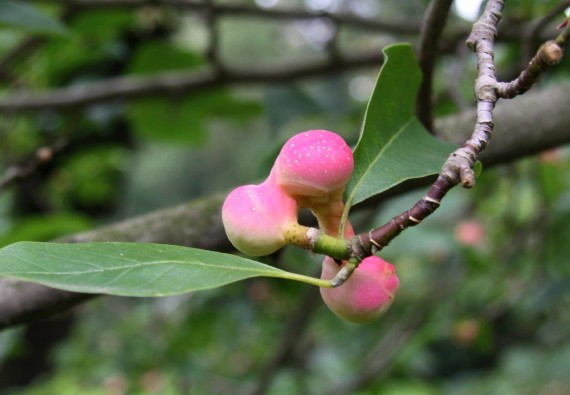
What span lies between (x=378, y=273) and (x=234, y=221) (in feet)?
0.33

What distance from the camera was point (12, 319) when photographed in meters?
0.66

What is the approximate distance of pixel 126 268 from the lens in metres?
0.42

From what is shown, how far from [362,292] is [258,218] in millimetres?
81

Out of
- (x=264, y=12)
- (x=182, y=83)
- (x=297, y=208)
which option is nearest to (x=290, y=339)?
(x=182, y=83)

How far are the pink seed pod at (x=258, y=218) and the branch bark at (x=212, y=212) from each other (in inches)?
10.1

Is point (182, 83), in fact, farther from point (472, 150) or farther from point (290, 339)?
point (472, 150)

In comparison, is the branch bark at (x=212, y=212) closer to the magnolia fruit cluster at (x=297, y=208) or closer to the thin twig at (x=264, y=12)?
the magnolia fruit cluster at (x=297, y=208)

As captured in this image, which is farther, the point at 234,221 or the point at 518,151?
the point at 518,151

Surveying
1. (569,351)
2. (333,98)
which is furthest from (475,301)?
(333,98)

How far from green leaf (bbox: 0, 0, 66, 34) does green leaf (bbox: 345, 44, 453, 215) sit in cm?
78

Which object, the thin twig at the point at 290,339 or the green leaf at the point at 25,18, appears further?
the thin twig at the point at 290,339

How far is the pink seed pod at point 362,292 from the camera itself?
451mm

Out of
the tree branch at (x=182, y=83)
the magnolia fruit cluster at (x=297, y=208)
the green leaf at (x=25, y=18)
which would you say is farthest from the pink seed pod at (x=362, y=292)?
the tree branch at (x=182, y=83)

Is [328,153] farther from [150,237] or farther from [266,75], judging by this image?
[266,75]
